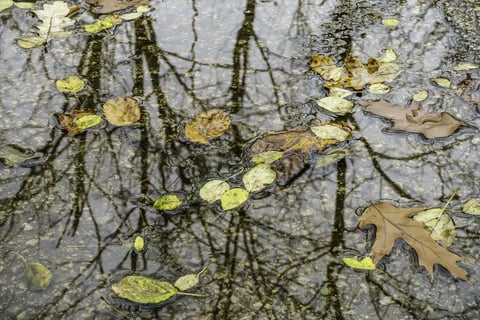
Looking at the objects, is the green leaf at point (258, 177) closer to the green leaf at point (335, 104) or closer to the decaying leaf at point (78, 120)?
the green leaf at point (335, 104)

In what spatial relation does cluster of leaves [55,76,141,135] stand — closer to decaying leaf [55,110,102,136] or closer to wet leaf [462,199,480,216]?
decaying leaf [55,110,102,136]

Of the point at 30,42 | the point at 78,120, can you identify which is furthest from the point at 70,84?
the point at 30,42

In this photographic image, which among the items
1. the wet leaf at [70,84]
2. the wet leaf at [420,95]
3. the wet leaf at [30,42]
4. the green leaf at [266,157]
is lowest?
the green leaf at [266,157]

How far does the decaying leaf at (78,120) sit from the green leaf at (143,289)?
29.5 inches

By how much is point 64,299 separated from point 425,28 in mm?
2044

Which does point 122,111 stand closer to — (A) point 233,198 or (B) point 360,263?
(A) point 233,198

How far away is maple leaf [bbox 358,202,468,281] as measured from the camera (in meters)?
1.52

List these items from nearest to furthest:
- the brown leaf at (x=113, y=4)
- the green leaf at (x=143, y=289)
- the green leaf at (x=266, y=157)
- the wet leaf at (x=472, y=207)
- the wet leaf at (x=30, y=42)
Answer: the green leaf at (x=143, y=289)
the wet leaf at (x=472, y=207)
the green leaf at (x=266, y=157)
the wet leaf at (x=30, y=42)
the brown leaf at (x=113, y=4)

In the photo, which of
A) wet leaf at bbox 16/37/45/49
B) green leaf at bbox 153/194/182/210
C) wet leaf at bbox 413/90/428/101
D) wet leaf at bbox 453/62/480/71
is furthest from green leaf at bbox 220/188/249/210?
wet leaf at bbox 16/37/45/49

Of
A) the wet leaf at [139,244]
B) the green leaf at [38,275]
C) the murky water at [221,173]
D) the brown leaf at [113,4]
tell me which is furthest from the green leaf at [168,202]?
the brown leaf at [113,4]

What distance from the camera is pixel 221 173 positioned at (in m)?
1.82

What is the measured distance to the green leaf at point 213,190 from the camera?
5.71ft

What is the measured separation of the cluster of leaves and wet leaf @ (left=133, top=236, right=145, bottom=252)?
586 mm

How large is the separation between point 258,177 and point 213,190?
159mm
